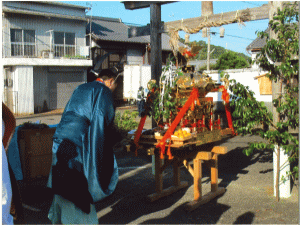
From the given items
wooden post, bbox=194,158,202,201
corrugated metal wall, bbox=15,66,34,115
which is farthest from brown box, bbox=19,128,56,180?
corrugated metal wall, bbox=15,66,34,115

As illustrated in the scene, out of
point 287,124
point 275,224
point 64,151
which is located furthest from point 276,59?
point 64,151

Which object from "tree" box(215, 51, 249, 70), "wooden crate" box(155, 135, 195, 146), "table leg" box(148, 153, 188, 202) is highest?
"tree" box(215, 51, 249, 70)

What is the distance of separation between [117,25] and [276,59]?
2721 centimetres

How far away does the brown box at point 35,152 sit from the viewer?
19.5 feet

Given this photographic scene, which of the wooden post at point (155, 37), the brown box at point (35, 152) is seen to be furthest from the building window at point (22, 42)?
the brown box at point (35, 152)

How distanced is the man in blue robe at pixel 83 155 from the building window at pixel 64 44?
72.0 ft

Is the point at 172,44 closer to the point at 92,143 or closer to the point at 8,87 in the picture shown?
the point at 92,143

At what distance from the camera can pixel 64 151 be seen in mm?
3811

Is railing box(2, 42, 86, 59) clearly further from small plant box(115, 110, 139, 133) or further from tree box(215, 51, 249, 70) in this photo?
small plant box(115, 110, 139, 133)

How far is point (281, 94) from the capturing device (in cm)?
528

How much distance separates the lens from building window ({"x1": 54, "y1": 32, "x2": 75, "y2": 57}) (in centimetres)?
2481

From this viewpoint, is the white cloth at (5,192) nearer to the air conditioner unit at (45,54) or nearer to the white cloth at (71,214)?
the white cloth at (71,214)

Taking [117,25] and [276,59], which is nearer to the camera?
[276,59]

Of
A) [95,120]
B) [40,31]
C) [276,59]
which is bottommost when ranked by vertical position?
[95,120]
